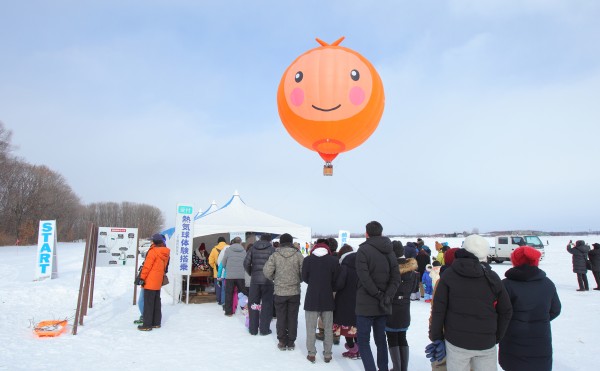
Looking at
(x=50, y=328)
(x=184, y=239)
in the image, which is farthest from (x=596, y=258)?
(x=50, y=328)

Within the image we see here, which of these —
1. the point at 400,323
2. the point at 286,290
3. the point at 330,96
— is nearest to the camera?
the point at 400,323

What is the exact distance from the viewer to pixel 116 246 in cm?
789

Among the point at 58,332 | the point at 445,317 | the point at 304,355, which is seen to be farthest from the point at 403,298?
the point at 58,332

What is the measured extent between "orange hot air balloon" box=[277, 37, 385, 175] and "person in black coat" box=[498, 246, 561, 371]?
4224mm

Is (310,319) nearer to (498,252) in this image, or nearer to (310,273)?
(310,273)

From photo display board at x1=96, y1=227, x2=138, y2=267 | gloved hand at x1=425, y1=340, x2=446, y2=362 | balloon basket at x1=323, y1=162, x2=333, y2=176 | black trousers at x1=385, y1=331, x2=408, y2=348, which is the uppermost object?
balloon basket at x1=323, y1=162, x2=333, y2=176

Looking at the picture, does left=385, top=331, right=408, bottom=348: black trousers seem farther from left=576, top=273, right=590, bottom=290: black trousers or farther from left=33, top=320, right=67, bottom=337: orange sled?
left=576, top=273, right=590, bottom=290: black trousers

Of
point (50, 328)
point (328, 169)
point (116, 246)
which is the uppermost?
point (328, 169)

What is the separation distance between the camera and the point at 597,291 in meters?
10.7

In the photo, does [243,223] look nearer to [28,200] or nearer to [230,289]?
[230,289]

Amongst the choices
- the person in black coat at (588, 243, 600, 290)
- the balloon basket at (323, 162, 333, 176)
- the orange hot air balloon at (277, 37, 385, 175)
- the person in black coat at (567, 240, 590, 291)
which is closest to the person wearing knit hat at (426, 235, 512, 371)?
the orange hot air balloon at (277, 37, 385, 175)

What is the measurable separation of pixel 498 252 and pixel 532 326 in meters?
20.7

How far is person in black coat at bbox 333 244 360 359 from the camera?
16.1ft

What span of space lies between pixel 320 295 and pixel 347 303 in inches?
17.3
